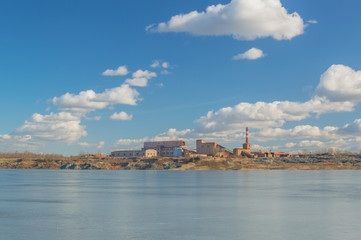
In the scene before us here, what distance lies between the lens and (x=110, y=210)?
102 feet

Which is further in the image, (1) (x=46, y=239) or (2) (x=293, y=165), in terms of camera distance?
(2) (x=293, y=165)

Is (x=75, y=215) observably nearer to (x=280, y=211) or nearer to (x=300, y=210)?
(x=280, y=211)

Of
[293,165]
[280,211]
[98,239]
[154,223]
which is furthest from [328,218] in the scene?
[293,165]

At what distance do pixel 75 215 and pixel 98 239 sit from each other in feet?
30.3

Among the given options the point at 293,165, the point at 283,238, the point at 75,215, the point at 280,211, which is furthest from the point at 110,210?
the point at 293,165

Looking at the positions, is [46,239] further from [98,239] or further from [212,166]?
[212,166]

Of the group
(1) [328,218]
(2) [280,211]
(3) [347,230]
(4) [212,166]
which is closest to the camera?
(3) [347,230]

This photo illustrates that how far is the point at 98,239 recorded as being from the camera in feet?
63.8

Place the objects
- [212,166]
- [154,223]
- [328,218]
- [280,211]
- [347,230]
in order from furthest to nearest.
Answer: [212,166], [280,211], [328,218], [154,223], [347,230]

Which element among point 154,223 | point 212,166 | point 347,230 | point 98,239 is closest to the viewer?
point 98,239

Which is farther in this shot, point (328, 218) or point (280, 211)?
point (280, 211)

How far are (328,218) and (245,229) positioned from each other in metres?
7.87

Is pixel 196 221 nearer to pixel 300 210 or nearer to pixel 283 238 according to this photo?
pixel 283 238

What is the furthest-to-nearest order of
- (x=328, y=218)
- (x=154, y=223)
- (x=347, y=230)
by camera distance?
(x=328, y=218) → (x=154, y=223) → (x=347, y=230)
